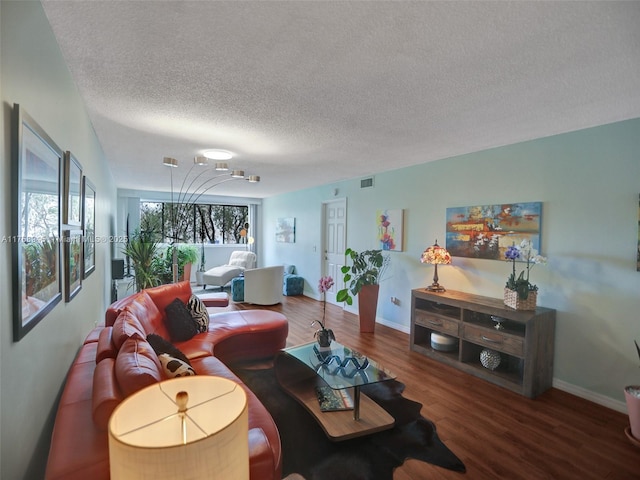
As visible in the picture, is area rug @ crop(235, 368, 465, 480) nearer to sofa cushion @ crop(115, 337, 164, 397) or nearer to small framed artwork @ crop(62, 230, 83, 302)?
sofa cushion @ crop(115, 337, 164, 397)

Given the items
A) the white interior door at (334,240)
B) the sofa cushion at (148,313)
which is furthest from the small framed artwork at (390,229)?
the sofa cushion at (148,313)

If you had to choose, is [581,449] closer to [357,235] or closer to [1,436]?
[1,436]

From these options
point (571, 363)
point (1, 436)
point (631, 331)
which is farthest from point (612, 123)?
point (1, 436)

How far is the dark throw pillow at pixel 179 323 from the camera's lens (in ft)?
9.19

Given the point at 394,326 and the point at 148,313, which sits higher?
the point at 148,313

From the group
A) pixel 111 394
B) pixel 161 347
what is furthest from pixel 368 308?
pixel 111 394

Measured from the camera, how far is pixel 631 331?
2416 millimetres

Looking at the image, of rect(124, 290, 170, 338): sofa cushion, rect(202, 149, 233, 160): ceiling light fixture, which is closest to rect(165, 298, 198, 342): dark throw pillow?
rect(124, 290, 170, 338): sofa cushion

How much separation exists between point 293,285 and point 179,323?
403 centimetres

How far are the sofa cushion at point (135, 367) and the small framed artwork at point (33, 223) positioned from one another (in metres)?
0.39

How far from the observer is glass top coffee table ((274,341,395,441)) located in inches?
83.7

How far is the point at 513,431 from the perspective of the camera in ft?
7.18

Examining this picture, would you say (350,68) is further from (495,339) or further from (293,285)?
(293,285)

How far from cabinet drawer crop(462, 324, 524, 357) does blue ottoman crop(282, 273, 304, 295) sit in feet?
13.7
